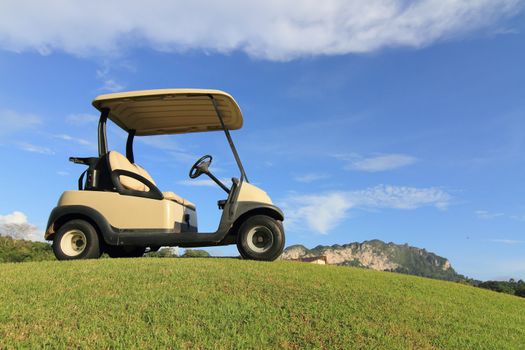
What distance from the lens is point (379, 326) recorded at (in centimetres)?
504

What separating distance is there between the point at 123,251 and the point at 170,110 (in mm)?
3453

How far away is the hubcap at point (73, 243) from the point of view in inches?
328

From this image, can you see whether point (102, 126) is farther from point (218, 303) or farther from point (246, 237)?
point (218, 303)

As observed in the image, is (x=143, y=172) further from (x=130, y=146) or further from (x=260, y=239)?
(x=260, y=239)

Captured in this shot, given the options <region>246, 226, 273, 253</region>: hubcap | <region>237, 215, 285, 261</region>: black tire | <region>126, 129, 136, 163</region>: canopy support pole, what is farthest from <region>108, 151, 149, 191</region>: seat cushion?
<region>246, 226, 273, 253</region>: hubcap

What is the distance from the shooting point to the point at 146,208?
26.9 feet

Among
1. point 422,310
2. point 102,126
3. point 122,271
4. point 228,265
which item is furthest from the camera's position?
point 102,126

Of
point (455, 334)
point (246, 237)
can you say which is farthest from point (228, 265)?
point (455, 334)

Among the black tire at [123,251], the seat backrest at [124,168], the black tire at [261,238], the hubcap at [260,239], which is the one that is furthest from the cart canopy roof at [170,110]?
the black tire at [123,251]

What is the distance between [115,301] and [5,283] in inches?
88.9

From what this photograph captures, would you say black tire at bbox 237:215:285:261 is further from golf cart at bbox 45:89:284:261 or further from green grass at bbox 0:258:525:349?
green grass at bbox 0:258:525:349

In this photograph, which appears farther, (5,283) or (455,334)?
(5,283)

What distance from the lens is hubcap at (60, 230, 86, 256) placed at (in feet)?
27.3

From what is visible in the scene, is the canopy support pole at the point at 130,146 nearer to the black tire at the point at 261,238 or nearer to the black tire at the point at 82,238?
the black tire at the point at 82,238
